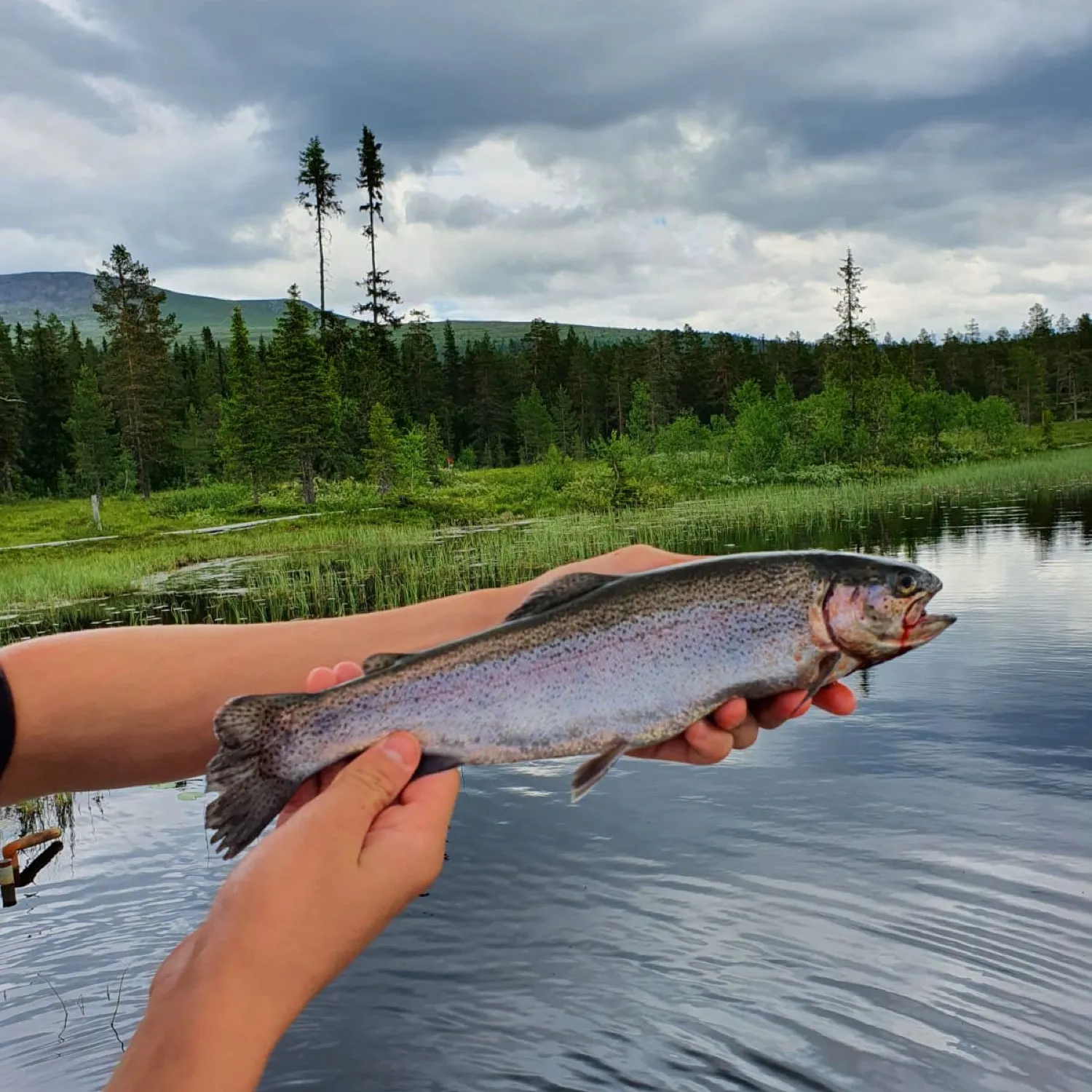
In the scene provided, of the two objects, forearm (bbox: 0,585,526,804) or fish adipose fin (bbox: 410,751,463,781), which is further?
forearm (bbox: 0,585,526,804)

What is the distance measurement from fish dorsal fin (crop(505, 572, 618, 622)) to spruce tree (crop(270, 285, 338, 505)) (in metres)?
54.5

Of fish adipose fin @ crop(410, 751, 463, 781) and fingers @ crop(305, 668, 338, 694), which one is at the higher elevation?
fingers @ crop(305, 668, 338, 694)

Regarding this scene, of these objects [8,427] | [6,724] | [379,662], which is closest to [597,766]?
[379,662]

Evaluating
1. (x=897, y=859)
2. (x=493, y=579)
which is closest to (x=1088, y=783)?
(x=897, y=859)

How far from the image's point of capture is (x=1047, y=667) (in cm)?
1259

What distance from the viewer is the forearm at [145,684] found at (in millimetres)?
2707

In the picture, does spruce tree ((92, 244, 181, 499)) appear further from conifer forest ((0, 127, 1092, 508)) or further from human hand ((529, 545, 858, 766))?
human hand ((529, 545, 858, 766))

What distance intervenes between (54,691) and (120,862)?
21.5 ft

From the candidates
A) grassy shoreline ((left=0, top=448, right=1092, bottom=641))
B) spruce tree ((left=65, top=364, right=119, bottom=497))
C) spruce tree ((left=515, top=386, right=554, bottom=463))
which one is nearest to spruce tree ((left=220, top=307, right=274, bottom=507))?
spruce tree ((left=65, top=364, right=119, bottom=497))

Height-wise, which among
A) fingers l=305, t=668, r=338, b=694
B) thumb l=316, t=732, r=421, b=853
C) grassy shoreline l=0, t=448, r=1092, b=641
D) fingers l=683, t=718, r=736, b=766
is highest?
fingers l=305, t=668, r=338, b=694

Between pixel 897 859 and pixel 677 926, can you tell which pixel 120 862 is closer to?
pixel 677 926

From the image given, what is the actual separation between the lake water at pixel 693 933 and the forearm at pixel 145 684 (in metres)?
3.36

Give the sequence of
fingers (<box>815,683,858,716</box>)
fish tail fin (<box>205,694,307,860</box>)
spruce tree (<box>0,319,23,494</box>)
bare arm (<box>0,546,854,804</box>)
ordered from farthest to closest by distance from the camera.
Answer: spruce tree (<box>0,319,23,494</box>)
fingers (<box>815,683,858,716</box>)
bare arm (<box>0,546,854,804</box>)
fish tail fin (<box>205,694,307,860</box>)

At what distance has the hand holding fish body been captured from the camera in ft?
8.32
